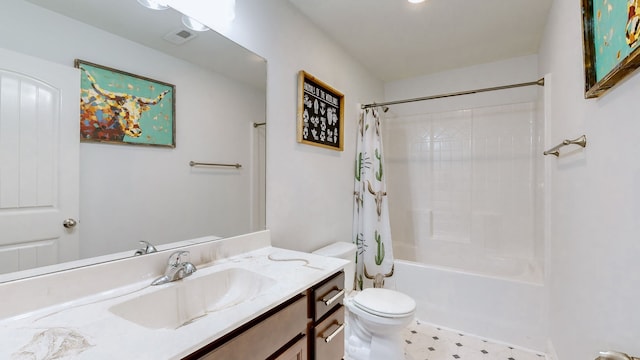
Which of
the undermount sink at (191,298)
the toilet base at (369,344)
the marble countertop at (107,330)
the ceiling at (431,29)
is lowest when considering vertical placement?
the toilet base at (369,344)

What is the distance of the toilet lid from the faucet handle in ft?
3.46

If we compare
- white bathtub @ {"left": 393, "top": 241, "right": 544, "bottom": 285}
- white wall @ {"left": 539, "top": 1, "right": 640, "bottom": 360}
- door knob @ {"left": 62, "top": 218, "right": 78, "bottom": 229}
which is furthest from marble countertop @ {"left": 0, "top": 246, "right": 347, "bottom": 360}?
white bathtub @ {"left": 393, "top": 241, "right": 544, "bottom": 285}

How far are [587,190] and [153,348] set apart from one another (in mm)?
1610

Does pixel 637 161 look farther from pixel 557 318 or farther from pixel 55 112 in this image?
pixel 55 112

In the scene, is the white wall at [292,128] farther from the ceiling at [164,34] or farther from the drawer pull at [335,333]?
the drawer pull at [335,333]

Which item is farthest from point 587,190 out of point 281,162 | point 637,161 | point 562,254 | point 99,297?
point 99,297

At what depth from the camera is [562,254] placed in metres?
1.55

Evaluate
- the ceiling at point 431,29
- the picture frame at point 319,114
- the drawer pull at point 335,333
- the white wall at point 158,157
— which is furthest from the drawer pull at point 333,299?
the ceiling at point 431,29

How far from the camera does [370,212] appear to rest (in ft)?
8.30

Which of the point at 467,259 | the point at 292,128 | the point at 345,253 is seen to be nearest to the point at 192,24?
the point at 292,128

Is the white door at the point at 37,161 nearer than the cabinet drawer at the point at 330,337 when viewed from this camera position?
Yes

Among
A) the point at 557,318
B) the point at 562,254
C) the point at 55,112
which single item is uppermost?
the point at 55,112

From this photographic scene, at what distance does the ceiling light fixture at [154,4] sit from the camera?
3.48 feet

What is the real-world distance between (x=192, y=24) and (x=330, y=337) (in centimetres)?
149
